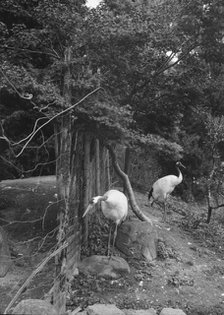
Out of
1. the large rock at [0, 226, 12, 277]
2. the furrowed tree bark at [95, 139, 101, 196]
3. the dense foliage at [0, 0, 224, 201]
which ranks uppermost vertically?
the dense foliage at [0, 0, 224, 201]

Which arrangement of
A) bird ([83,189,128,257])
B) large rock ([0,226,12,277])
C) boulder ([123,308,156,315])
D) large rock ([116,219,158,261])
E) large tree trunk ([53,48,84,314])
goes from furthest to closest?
large rock ([116,219,158,261])
bird ([83,189,128,257])
large rock ([0,226,12,277])
boulder ([123,308,156,315])
large tree trunk ([53,48,84,314])

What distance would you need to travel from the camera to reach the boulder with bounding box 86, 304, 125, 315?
568cm

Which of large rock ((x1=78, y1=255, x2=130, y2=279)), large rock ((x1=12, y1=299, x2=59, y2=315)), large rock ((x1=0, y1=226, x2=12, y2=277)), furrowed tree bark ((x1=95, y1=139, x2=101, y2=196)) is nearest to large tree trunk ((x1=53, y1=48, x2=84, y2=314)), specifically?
large rock ((x1=78, y1=255, x2=130, y2=279))

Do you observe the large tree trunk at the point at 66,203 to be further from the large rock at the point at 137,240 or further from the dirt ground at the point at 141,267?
the large rock at the point at 137,240

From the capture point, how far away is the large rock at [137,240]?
7.64 meters

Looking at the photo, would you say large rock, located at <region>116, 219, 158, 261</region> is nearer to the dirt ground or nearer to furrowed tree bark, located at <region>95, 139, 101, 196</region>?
the dirt ground

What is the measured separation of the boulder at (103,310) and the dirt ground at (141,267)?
0.87ft

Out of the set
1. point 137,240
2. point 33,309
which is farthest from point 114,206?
point 33,309

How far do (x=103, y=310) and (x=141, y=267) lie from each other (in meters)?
1.77

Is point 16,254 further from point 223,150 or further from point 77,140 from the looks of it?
point 223,150

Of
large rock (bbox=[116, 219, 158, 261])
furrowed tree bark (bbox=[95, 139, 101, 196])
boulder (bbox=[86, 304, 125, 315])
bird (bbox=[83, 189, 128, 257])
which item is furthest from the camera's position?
furrowed tree bark (bbox=[95, 139, 101, 196])

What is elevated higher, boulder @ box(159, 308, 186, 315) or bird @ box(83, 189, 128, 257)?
bird @ box(83, 189, 128, 257)

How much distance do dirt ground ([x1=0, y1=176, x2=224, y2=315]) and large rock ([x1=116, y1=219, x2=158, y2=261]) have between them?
0.16m

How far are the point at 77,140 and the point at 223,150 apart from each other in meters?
7.29
